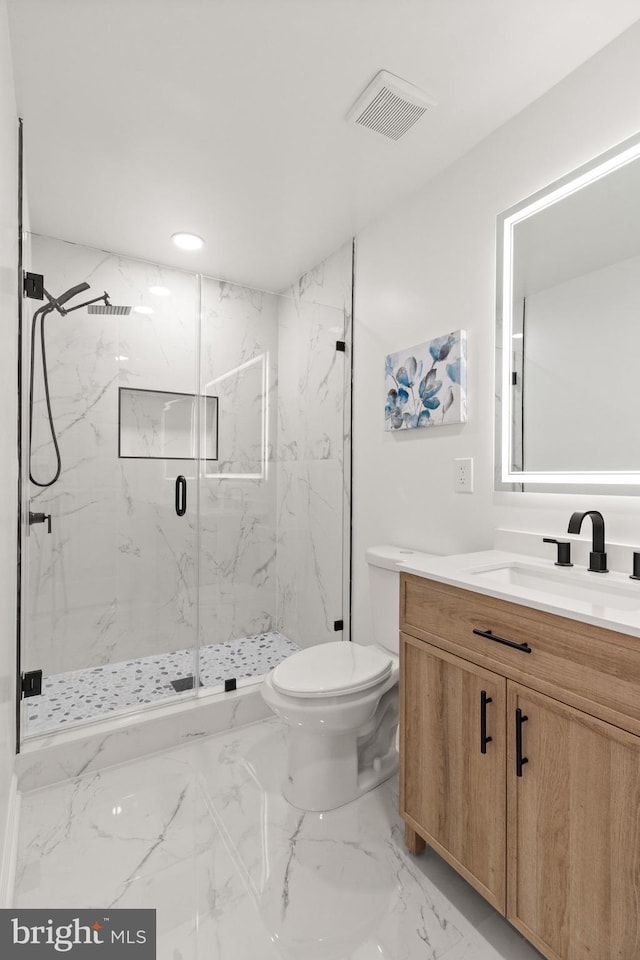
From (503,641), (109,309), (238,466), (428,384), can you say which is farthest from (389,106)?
(503,641)

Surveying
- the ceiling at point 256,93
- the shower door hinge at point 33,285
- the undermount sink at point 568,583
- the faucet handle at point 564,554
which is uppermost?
the ceiling at point 256,93

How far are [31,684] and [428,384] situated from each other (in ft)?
6.62

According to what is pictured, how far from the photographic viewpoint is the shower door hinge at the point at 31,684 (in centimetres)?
193

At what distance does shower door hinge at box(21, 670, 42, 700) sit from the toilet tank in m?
1.41

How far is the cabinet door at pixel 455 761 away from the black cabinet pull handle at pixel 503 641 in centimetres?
9

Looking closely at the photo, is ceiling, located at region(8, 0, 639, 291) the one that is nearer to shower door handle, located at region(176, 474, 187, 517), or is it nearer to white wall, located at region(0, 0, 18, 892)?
white wall, located at region(0, 0, 18, 892)

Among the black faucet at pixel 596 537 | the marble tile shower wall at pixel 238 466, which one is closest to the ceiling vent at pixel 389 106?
the marble tile shower wall at pixel 238 466

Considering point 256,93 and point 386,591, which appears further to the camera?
point 386,591

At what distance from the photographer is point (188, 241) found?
252cm

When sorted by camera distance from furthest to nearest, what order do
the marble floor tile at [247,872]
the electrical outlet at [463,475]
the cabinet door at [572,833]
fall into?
the electrical outlet at [463,475] → the marble floor tile at [247,872] → the cabinet door at [572,833]

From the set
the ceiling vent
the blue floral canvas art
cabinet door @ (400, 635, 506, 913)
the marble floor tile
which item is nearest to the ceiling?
the ceiling vent

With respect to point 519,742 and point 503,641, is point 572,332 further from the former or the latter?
point 519,742

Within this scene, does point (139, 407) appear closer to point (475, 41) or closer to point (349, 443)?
point (349, 443)

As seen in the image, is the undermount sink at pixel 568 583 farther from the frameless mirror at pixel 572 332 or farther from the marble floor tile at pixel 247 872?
the marble floor tile at pixel 247 872
